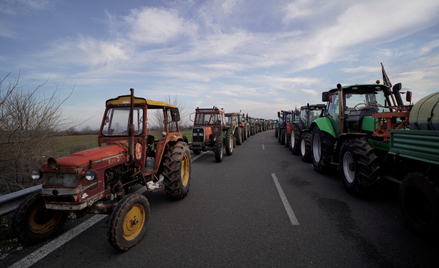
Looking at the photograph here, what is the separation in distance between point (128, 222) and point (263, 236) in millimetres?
1897

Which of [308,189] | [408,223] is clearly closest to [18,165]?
[308,189]

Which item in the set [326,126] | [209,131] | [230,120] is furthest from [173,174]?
[230,120]

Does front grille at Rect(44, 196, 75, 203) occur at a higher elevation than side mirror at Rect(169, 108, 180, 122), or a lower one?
lower

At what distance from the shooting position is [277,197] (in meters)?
4.66

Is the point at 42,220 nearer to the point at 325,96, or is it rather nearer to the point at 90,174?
the point at 90,174

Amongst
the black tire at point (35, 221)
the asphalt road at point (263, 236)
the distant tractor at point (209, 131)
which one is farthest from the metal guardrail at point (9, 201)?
the distant tractor at point (209, 131)

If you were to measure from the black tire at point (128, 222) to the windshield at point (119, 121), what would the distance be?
1570mm

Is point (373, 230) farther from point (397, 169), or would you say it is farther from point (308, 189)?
point (308, 189)

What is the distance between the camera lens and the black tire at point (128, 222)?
8.66ft

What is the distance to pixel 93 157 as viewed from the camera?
3.04m

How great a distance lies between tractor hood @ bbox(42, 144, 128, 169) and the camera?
9.12 feet

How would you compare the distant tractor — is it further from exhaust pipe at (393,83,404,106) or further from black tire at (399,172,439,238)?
black tire at (399,172,439,238)

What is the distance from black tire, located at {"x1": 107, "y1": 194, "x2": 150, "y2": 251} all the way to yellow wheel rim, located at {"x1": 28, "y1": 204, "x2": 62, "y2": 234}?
1194mm

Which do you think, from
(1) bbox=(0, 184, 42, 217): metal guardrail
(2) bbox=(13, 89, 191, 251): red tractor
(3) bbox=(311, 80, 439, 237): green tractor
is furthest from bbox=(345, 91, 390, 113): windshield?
(1) bbox=(0, 184, 42, 217): metal guardrail
